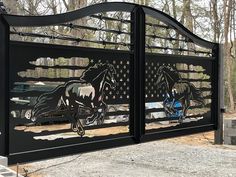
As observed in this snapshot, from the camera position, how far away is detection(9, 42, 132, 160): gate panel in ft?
12.5

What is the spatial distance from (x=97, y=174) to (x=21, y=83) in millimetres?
2534

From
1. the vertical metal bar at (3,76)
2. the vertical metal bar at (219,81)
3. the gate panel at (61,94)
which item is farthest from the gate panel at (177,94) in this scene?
the vertical metal bar at (3,76)

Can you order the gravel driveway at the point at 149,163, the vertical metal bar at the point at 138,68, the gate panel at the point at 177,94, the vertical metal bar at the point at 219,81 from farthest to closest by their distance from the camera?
1. the vertical metal bar at the point at 219,81
2. the gravel driveway at the point at 149,163
3. the gate panel at the point at 177,94
4. the vertical metal bar at the point at 138,68

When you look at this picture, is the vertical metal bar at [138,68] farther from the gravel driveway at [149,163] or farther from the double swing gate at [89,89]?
the gravel driveway at [149,163]

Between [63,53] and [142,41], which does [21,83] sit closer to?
[63,53]

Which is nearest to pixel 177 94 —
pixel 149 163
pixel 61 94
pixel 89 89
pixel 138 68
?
pixel 138 68

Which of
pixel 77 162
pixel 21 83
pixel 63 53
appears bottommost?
pixel 77 162

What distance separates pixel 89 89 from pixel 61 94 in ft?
1.43

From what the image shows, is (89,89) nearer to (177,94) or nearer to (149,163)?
(177,94)

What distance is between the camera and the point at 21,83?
3820 mm

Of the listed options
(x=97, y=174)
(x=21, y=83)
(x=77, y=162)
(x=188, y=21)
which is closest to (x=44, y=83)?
(x=21, y=83)

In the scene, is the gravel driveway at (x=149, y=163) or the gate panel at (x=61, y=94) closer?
the gate panel at (x=61, y=94)

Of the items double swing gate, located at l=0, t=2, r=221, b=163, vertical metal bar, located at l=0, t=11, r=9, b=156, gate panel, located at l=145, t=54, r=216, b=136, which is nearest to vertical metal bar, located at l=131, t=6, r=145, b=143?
double swing gate, located at l=0, t=2, r=221, b=163

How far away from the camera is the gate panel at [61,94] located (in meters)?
3.81
